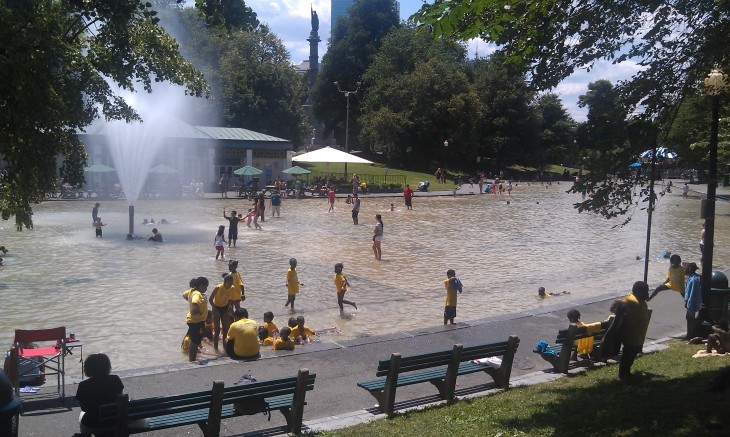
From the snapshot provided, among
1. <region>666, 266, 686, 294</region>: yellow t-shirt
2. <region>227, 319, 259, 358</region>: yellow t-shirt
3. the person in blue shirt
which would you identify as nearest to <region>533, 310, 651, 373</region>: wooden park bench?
the person in blue shirt

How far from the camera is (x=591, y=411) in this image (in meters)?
7.64

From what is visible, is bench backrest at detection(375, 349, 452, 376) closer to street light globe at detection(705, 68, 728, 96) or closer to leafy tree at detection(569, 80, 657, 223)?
leafy tree at detection(569, 80, 657, 223)

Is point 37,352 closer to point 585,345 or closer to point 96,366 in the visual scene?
point 96,366

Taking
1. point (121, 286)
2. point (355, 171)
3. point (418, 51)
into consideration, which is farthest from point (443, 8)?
point (418, 51)

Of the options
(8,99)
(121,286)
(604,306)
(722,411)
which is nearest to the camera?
(722,411)

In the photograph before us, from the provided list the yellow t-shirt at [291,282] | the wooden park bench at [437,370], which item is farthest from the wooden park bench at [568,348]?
the yellow t-shirt at [291,282]

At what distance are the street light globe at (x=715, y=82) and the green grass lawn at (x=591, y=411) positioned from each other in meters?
3.94

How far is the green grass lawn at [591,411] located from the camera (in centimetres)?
691

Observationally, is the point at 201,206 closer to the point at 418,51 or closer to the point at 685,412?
the point at 685,412

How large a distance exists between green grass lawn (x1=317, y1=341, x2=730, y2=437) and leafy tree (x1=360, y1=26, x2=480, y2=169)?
6352cm

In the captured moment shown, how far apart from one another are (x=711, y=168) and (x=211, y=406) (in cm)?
839

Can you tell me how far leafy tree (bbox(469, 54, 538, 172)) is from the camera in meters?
80.8

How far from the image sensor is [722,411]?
278 inches

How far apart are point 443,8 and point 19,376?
22.9 ft
